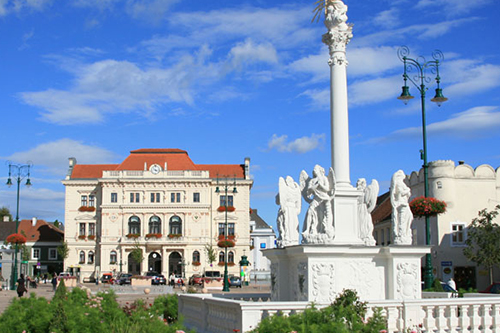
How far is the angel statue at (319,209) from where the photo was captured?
14695mm

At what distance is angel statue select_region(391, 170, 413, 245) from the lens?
1502 centimetres

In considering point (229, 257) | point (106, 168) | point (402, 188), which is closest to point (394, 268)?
point (402, 188)

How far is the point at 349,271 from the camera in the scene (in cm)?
1424

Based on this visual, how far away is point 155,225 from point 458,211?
4317 centimetres

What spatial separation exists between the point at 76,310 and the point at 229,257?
66.3 metres

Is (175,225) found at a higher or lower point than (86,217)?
lower

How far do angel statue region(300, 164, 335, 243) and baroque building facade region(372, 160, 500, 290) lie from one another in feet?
93.4

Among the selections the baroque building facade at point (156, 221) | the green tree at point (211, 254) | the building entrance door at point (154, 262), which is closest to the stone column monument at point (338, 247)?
the green tree at point (211, 254)

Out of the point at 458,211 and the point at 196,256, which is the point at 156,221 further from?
the point at 458,211

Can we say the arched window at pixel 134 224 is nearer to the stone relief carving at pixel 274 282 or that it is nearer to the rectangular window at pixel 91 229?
the rectangular window at pixel 91 229

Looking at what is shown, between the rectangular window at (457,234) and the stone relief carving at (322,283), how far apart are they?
99.1ft

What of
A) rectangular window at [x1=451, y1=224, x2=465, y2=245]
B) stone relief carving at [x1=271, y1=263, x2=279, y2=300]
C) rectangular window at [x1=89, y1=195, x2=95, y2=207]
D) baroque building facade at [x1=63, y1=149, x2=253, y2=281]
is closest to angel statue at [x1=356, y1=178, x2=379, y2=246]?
stone relief carving at [x1=271, y1=263, x2=279, y2=300]

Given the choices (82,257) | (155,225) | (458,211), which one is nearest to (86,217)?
(82,257)

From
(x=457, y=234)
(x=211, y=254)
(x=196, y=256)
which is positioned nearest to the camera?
(x=457, y=234)
